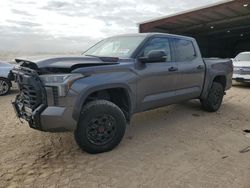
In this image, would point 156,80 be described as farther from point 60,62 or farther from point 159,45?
point 60,62

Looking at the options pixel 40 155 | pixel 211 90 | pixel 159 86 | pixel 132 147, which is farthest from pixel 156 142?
pixel 211 90

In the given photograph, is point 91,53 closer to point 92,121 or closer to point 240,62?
point 92,121

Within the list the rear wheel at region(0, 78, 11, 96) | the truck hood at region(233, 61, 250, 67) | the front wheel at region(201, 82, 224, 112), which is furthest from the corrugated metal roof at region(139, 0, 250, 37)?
the rear wheel at region(0, 78, 11, 96)

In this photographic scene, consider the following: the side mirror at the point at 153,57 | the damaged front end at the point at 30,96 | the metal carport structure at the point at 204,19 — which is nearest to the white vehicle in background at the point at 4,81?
the damaged front end at the point at 30,96

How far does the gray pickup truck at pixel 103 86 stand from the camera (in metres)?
3.95

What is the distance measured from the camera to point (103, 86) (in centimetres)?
436

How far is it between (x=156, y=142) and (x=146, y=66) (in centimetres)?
134

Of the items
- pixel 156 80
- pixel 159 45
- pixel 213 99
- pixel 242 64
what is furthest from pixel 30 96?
pixel 242 64

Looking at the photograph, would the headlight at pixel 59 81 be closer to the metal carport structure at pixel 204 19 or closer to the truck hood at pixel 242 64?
the truck hood at pixel 242 64

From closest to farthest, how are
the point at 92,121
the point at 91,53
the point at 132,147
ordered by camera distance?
the point at 92,121 < the point at 132,147 < the point at 91,53

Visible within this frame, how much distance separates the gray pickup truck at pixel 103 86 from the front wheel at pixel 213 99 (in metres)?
1.04

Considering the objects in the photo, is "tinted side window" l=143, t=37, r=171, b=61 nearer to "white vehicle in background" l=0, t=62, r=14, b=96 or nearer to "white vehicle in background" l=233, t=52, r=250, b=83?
"white vehicle in background" l=0, t=62, r=14, b=96

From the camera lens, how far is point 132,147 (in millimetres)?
4766

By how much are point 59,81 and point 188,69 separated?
3184 mm
